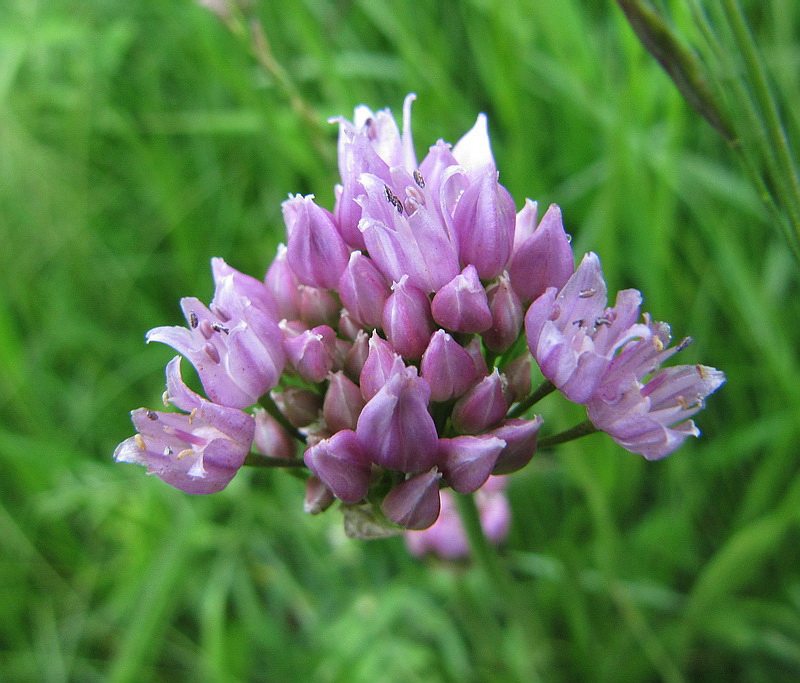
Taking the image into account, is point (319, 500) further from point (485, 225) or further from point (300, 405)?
point (485, 225)

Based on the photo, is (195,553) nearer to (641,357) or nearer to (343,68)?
(343,68)

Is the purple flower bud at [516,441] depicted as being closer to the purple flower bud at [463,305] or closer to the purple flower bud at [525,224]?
the purple flower bud at [463,305]

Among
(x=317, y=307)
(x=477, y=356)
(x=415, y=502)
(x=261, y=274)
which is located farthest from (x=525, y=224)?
(x=261, y=274)

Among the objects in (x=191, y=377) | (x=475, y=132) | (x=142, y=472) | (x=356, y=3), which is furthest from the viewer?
(x=356, y=3)

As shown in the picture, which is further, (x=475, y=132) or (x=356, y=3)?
(x=356, y=3)

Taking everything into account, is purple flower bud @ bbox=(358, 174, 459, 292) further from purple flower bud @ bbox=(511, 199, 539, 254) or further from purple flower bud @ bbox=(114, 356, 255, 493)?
purple flower bud @ bbox=(114, 356, 255, 493)

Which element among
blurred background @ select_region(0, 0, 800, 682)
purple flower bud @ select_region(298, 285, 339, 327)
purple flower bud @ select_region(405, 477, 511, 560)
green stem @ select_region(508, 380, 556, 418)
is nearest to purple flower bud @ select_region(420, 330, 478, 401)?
green stem @ select_region(508, 380, 556, 418)

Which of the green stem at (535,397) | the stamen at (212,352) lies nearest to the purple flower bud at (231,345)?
Answer: the stamen at (212,352)

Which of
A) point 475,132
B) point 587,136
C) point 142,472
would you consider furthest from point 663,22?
point 142,472
